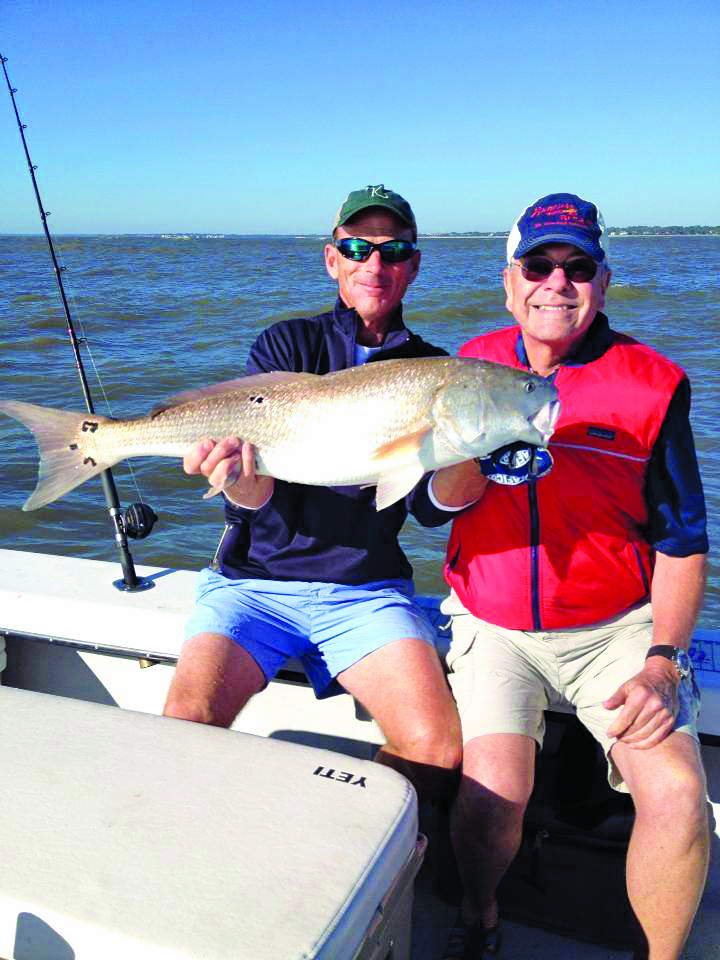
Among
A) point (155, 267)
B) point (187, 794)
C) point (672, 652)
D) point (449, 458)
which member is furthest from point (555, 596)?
point (155, 267)

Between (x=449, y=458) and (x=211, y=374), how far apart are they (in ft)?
34.8

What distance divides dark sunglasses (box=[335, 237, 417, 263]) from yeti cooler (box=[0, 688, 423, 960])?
2.01 m

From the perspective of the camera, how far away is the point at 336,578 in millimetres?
3332

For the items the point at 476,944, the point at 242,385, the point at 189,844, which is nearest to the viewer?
the point at 189,844

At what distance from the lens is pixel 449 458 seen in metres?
2.80

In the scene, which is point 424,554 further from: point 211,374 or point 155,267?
point 155,267

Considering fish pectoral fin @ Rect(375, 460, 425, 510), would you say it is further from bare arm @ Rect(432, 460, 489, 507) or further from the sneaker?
the sneaker

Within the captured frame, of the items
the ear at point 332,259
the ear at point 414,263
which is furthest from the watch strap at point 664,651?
the ear at point 332,259

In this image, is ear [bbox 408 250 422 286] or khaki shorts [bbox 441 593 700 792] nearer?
khaki shorts [bbox 441 593 700 792]

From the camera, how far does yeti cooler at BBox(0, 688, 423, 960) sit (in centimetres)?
158

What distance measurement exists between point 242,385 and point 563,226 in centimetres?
124

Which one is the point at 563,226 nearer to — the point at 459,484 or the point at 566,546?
the point at 459,484

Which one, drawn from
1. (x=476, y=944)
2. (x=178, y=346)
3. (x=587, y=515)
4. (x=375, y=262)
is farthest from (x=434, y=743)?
(x=178, y=346)

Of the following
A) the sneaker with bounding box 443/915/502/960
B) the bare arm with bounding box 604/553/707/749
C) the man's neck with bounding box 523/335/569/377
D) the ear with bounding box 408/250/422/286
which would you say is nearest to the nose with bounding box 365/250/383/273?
the ear with bounding box 408/250/422/286
